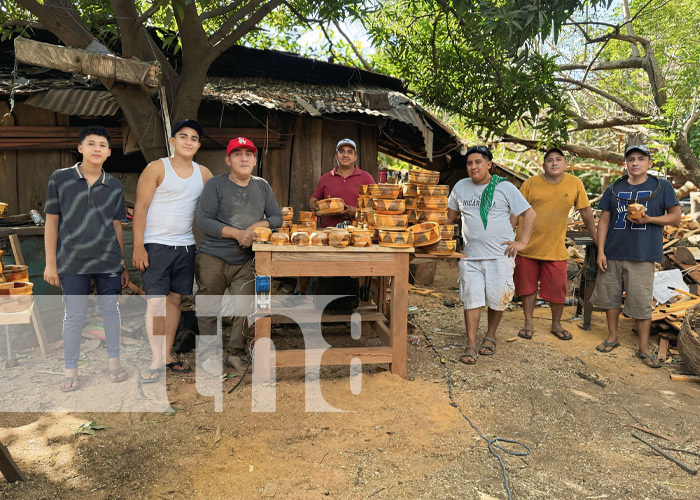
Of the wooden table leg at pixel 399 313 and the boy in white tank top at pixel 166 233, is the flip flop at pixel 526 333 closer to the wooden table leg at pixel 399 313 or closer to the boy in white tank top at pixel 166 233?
the wooden table leg at pixel 399 313

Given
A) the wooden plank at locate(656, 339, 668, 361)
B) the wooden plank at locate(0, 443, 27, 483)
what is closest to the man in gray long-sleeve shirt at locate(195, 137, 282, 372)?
the wooden plank at locate(0, 443, 27, 483)

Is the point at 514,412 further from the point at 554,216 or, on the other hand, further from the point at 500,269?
the point at 554,216

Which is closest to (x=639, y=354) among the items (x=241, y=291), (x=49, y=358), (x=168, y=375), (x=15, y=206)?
(x=241, y=291)

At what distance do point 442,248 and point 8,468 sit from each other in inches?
127

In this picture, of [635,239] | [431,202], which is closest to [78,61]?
[431,202]

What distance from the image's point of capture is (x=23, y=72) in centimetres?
604

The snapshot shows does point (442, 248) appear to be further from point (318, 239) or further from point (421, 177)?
point (318, 239)

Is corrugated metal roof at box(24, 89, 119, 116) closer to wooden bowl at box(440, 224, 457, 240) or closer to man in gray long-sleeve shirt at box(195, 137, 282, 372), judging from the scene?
man in gray long-sleeve shirt at box(195, 137, 282, 372)

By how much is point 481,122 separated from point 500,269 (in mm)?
3837

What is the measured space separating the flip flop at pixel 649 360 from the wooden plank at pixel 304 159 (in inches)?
176

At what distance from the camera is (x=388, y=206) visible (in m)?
4.07

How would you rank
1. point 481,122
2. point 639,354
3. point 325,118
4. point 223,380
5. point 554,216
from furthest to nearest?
point 481,122, point 325,118, point 554,216, point 639,354, point 223,380

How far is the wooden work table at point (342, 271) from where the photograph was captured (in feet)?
12.5

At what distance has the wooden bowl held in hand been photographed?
466 cm
